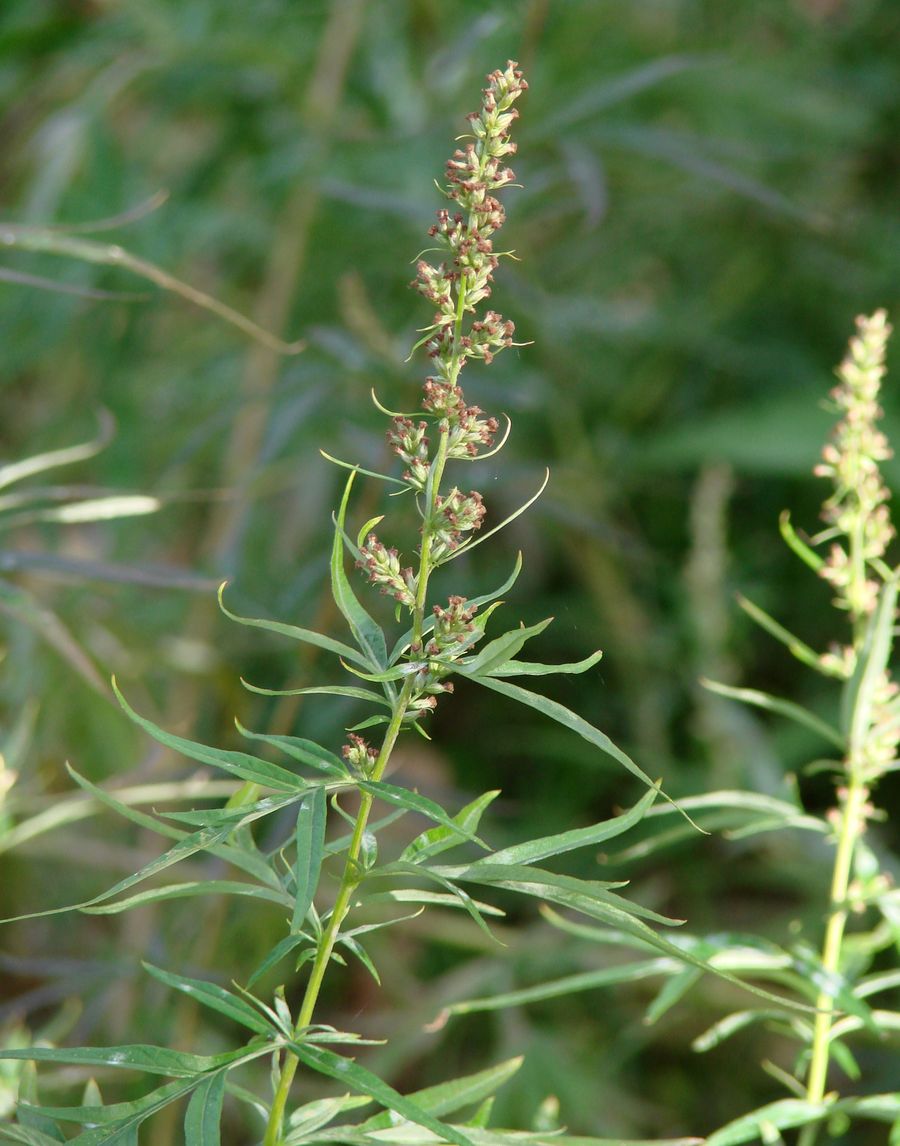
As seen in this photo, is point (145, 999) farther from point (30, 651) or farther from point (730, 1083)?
point (730, 1083)

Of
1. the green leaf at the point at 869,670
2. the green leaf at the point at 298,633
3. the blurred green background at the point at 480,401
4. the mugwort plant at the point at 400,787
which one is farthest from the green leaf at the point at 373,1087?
the blurred green background at the point at 480,401

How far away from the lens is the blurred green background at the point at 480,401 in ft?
3.52

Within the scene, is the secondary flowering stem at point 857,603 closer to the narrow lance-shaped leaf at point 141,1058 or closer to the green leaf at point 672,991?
the green leaf at point 672,991

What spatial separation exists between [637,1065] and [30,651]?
83cm

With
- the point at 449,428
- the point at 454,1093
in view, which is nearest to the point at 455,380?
the point at 449,428

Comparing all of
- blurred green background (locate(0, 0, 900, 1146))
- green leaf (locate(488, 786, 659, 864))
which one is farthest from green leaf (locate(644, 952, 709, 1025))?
blurred green background (locate(0, 0, 900, 1146))

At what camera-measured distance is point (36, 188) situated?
49.4 inches

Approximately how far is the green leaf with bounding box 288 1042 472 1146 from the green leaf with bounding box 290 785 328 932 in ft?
0.13

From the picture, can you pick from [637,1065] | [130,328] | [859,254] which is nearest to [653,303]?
[859,254]

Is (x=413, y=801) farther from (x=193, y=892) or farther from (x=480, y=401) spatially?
(x=480, y=401)

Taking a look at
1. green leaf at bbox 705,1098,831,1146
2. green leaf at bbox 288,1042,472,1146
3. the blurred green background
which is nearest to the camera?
green leaf at bbox 288,1042,472,1146

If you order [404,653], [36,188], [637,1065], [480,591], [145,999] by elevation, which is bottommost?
[637,1065]

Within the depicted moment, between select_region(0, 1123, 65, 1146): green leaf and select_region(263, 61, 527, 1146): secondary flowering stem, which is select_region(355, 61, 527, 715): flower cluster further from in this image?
select_region(0, 1123, 65, 1146): green leaf

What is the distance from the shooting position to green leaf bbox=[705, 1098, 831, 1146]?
1.38 ft
